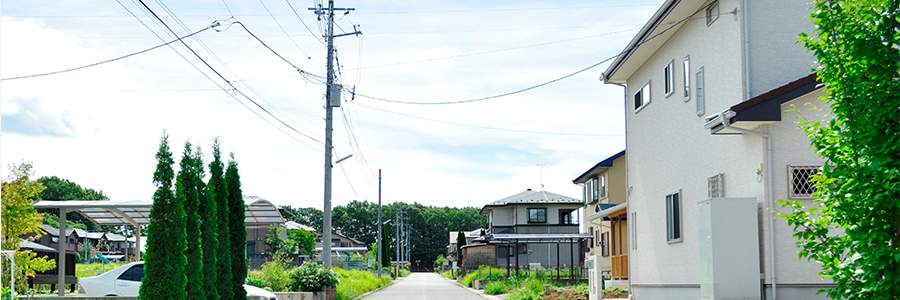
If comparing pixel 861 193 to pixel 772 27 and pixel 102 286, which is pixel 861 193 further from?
pixel 102 286

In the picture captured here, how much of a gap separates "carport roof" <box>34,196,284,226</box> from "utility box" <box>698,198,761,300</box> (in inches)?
492

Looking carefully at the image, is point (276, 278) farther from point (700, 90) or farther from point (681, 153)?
point (700, 90)

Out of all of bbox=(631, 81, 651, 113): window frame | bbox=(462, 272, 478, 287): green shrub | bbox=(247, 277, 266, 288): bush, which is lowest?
bbox=(462, 272, 478, 287): green shrub

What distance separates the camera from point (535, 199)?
64.3 metres

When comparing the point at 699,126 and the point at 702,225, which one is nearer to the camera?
the point at 702,225

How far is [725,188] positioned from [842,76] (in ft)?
25.7

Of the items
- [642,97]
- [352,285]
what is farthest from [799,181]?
[352,285]

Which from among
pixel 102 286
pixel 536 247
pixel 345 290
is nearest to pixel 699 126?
pixel 102 286

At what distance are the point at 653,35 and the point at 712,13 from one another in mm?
2579

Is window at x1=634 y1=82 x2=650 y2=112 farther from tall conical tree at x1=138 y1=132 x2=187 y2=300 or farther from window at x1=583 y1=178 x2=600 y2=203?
window at x1=583 y1=178 x2=600 y2=203

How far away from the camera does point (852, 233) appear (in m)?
6.96

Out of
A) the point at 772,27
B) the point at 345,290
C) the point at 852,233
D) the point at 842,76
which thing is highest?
the point at 772,27

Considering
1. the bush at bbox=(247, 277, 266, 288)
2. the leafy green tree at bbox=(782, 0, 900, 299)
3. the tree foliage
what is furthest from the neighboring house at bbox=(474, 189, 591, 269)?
the leafy green tree at bbox=(782, 0, 900, 299)

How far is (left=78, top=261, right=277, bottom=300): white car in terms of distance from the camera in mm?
19328
